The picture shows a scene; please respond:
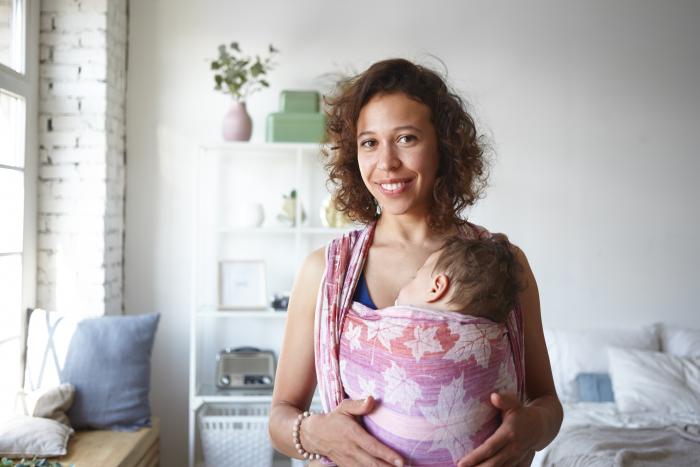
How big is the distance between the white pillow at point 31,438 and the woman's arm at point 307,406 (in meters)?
1.71

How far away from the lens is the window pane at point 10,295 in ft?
9.87

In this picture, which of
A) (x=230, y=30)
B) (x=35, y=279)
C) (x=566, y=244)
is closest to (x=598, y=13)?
(x=566, y=244)

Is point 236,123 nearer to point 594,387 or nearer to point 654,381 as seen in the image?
point 594,387

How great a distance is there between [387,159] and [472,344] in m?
0.38

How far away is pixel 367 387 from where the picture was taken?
1.19 meters

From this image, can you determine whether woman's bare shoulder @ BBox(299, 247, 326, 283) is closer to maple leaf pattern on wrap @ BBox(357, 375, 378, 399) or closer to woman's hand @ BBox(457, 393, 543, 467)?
maple leaf pattern on wrap @ BBox(357, 375, 378, 399)

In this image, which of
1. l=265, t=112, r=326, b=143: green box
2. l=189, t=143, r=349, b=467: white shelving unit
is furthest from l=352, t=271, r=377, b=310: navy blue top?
l=189, t=143, r=349, b=467: white shelving unit

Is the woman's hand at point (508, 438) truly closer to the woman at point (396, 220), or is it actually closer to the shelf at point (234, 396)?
the woman at point (396, 220)

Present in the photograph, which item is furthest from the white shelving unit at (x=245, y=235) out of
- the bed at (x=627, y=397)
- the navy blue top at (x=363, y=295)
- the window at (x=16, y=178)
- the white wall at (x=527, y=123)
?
the navy blue top at (x=363, y=295)

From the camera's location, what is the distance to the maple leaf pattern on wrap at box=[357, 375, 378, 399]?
3.88 ft

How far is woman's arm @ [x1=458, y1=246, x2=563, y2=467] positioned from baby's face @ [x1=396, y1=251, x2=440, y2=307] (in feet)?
0.65

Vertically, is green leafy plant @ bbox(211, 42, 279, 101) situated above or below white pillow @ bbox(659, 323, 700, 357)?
above

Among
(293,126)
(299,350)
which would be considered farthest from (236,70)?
(299,350)

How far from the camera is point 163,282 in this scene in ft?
12.5
